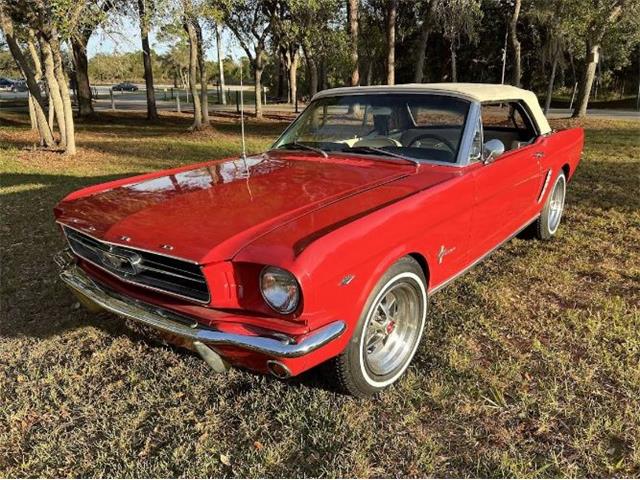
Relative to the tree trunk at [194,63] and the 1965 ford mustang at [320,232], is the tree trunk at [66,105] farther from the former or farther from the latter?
the 1965 ford mustang at [320,232]

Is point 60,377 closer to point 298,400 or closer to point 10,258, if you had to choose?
point 298,400

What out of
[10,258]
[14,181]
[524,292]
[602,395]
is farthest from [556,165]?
[14,181]

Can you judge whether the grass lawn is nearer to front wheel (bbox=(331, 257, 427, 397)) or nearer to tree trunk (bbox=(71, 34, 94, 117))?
front wheel (bbox=(331, 257, 427, 397))

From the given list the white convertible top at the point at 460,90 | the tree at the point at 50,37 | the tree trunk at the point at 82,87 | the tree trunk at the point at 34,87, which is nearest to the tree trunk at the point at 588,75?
the white convertible top at the point at 460,90

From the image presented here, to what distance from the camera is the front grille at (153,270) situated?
2.38 m

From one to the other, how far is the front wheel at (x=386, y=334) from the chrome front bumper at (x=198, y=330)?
0.27 m

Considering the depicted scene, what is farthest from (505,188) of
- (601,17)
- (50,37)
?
(601,17)

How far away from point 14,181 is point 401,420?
7.93m

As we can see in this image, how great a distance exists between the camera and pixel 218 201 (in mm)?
2861

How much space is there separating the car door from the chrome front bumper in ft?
5.17

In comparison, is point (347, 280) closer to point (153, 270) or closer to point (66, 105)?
point (153, 270)

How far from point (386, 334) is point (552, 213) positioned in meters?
3.12

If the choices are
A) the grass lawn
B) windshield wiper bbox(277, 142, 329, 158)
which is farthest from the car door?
windshield wiper bbox(277, 142, 329, 158)

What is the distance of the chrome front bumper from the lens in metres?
2.16
